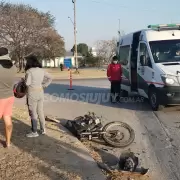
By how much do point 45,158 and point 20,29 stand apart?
39.2 metres

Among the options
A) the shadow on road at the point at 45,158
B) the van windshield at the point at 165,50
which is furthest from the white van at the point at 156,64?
the shadow on road at the point at 45,158

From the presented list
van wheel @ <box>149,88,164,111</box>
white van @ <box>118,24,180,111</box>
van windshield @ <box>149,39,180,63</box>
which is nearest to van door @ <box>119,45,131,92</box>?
white van @ <box>118,24,180,111</box>

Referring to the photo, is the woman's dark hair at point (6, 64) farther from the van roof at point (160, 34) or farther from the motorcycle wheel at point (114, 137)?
the van roof at point (160, 34)

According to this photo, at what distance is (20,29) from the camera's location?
1704 inches

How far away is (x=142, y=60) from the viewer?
39.3ft

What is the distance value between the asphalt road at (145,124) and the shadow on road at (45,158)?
86 cm

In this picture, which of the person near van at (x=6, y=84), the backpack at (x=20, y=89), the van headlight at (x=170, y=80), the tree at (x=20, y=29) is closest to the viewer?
the person near van at (x=6, y=84)

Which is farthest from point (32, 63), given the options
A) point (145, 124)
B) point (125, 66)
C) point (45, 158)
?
point (125, 66)

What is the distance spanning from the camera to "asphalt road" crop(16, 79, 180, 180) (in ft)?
20.1

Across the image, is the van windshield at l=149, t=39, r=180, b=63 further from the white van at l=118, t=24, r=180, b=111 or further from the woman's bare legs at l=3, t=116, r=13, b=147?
the woman's bare legs at l=3, t=116, r=13, b=147

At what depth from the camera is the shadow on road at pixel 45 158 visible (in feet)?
16.7

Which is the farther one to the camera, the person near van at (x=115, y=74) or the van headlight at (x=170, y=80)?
the person near van at (x=115, y=74)

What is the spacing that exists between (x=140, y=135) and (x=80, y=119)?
4.61ft

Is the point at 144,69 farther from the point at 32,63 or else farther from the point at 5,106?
the point at 5,106
